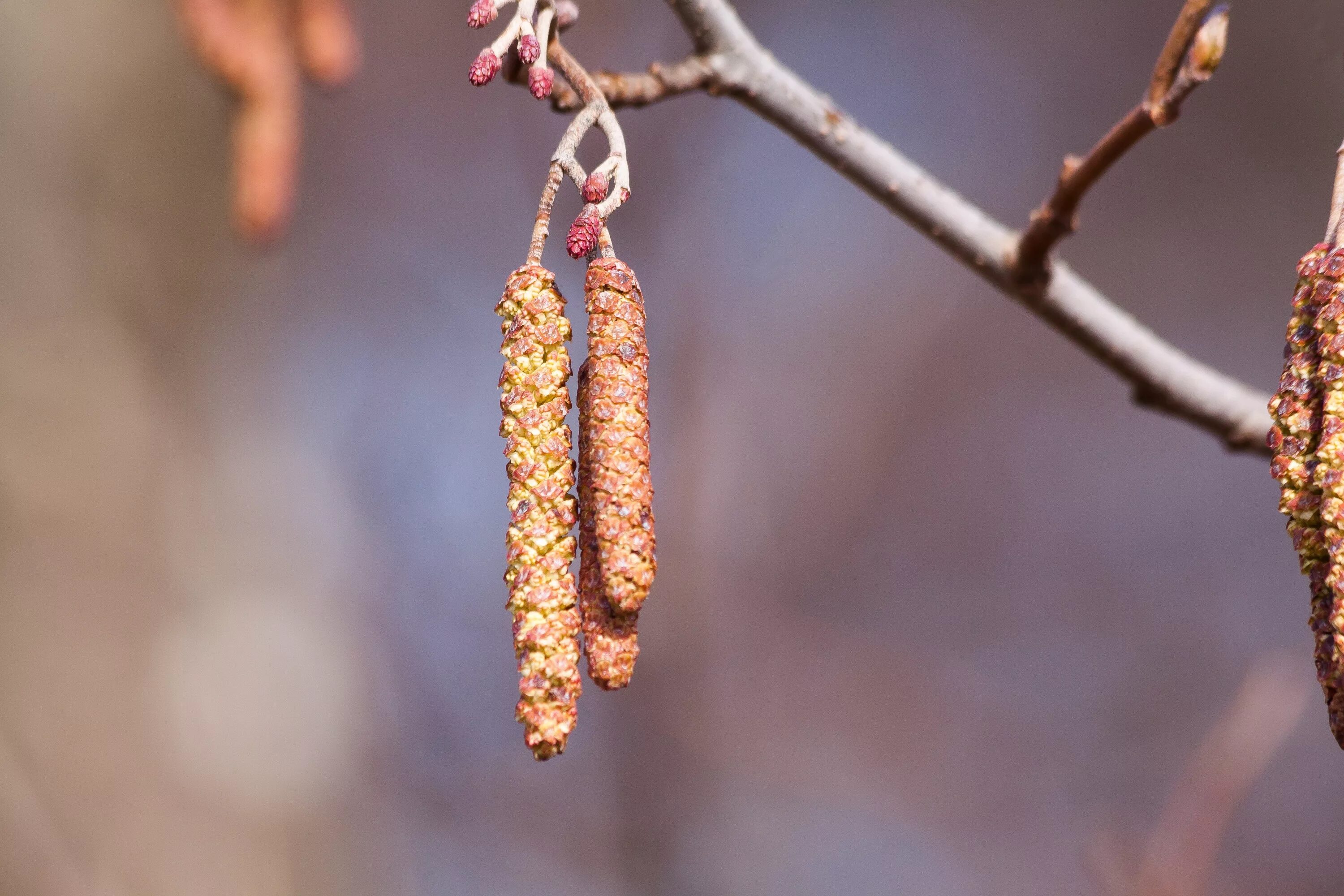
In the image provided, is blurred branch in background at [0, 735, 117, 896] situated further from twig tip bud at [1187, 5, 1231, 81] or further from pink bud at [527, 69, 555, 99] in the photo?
twig tip bud at [1187, 5, 1231, 81]

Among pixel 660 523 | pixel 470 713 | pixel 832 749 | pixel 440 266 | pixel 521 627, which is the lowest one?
pixel 470 713

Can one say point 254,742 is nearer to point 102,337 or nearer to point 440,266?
point 102,337

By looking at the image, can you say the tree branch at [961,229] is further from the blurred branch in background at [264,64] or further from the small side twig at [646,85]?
the blurred branch in background at [264,64]

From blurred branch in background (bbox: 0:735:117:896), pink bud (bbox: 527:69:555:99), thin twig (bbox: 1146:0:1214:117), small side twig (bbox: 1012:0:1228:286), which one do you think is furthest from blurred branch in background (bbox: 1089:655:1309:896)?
blurred branch in background (bbox: 0:735:117:896)

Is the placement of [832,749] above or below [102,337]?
below

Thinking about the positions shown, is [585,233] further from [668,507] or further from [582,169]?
[668,507]

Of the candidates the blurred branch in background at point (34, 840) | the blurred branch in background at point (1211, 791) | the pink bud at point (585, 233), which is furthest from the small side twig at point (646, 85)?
the blurred branch in background at point (34, 840)

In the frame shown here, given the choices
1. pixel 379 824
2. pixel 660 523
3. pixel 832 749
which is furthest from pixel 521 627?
pixel 379 824
